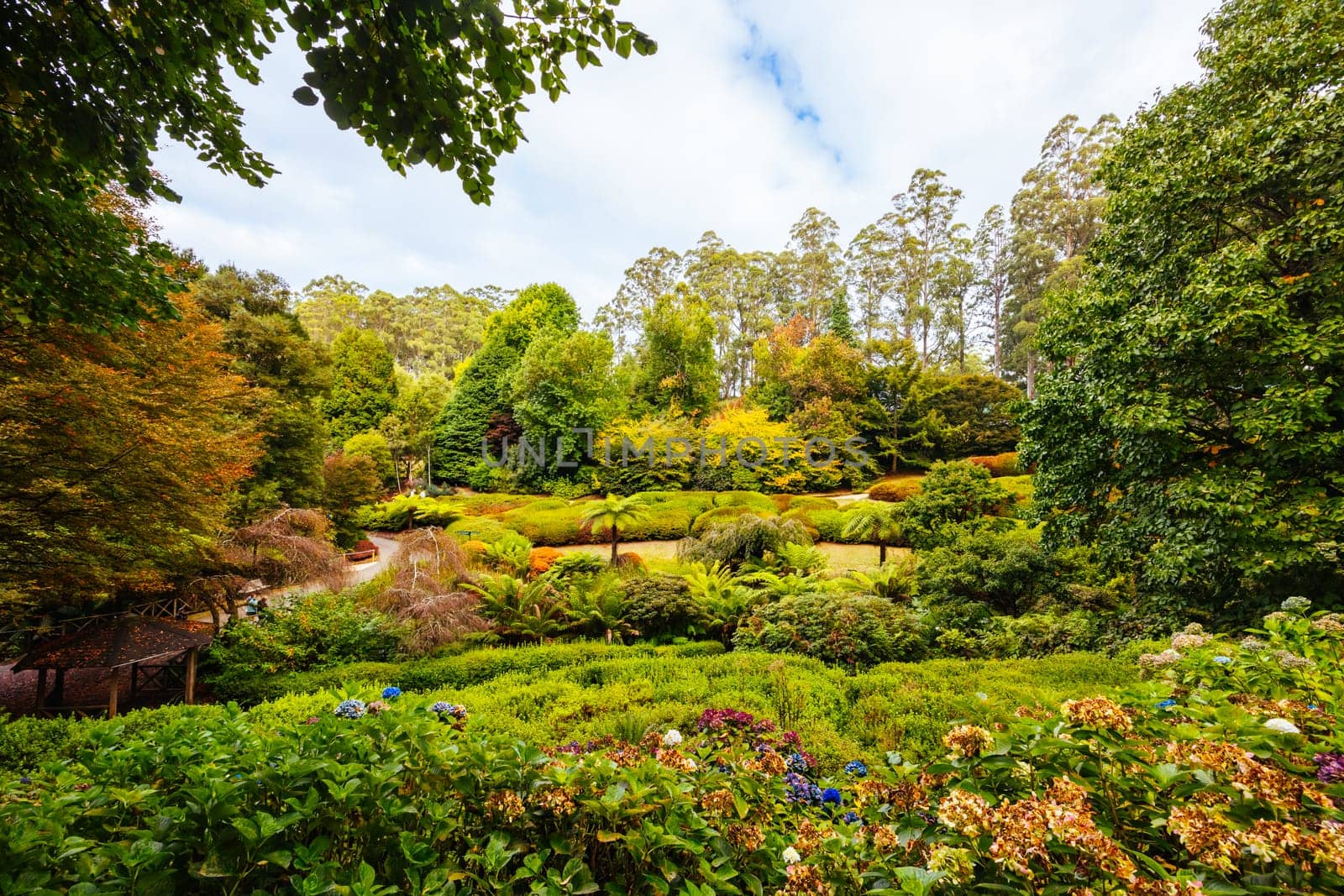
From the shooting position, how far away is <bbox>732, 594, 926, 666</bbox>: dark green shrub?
235 inches

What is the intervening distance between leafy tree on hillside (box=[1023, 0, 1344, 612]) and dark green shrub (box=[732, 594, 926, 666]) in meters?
2.44

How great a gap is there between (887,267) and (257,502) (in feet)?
109

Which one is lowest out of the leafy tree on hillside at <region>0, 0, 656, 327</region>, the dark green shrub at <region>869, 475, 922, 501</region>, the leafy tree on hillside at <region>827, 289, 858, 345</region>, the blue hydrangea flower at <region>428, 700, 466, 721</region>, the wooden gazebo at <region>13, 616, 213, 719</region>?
the wooden gazebo at <region>13, 616, 213, 719</region>

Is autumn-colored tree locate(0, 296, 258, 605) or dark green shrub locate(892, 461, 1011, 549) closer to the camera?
autumn-colored tree locate(0, 296, 258, 605)

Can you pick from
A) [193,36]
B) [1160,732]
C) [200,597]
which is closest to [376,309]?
[200,597]

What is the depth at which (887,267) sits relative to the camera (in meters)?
32.2

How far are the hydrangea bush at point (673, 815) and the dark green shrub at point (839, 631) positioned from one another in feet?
14.4

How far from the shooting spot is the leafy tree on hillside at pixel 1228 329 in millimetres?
4531

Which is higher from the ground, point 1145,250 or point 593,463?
point 1145,250

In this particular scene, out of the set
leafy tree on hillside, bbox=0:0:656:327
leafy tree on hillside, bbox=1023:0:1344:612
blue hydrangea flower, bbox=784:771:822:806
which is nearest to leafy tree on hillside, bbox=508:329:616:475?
leafy tree on hillside, bbox=1023:0:1344:612

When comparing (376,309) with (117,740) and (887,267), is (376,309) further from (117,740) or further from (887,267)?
(117,740)

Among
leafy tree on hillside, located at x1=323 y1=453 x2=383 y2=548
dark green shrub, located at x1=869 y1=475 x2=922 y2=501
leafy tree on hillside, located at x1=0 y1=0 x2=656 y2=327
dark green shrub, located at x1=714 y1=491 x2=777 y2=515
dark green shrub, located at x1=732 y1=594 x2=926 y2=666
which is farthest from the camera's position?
dark green shrub, located at x1=869 y1=475 x2=922 y2=501

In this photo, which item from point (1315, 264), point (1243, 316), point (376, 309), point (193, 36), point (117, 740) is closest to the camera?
point (117, 740)

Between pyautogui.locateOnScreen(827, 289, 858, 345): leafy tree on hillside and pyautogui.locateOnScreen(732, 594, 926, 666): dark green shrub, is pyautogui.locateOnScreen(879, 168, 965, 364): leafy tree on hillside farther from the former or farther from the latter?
pyautogui.locateOnScreen(732, 594, 926, 666): dark green shrub
